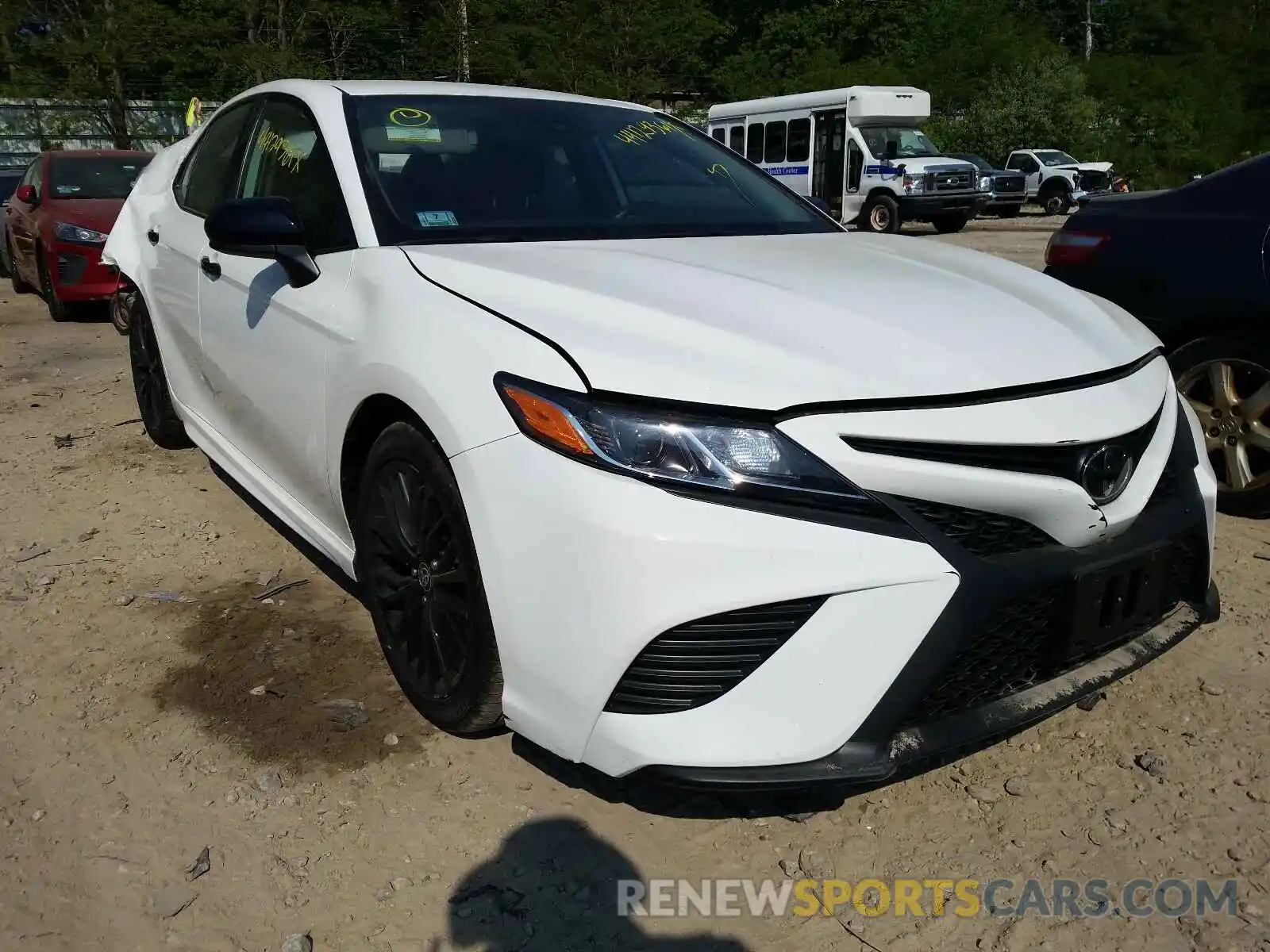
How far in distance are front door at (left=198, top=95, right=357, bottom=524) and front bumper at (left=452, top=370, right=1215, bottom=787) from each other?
0.90 m

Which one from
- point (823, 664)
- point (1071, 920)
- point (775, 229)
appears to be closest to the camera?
point (823, 664)

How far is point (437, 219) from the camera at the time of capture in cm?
282

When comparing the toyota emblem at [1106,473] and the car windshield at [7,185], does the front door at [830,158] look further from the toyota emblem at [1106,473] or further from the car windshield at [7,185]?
the toyota emblem at [1106,473]

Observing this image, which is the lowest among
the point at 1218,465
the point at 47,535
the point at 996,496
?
the point at 47,535

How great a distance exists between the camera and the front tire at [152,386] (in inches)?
184

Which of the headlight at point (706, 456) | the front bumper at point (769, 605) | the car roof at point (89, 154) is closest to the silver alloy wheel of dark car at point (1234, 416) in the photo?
the front bumper at point (769, 605)

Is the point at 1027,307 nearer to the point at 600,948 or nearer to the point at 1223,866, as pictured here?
the point at 1223,866

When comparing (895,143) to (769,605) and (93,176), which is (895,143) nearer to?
(93,176)

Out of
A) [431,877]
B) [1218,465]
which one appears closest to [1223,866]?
[431,877]

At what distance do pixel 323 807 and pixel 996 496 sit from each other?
1633 millimetres

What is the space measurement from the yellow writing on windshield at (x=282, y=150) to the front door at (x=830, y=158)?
1915 cm

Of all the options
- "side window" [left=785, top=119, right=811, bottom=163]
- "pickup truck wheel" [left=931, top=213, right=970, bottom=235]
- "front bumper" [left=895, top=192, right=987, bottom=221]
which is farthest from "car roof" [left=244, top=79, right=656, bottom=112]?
"side window" [left=785, top=119, right=811, bottom=163]

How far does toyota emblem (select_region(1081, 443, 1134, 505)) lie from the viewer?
2.13 m

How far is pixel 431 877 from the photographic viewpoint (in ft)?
7.25
